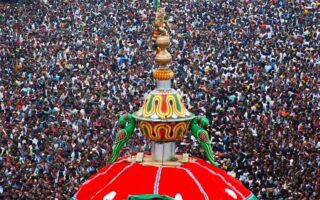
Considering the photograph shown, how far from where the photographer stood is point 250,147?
3080 cm

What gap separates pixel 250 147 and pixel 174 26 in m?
20.1

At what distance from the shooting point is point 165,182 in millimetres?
13211

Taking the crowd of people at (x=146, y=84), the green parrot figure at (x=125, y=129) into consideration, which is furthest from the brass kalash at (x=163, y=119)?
the crowd of people at (x=146, y=84)

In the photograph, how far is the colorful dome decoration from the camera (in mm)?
13227

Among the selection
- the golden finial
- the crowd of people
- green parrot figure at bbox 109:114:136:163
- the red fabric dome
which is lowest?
the crowd of people

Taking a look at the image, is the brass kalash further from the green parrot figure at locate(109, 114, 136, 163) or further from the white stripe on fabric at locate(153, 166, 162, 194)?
the white stripe on fabric at locate(153, 166, 162, 194)

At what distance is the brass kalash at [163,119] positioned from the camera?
13.6 metres

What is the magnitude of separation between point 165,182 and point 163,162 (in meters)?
0.56

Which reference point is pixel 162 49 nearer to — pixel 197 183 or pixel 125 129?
pixel 125 129

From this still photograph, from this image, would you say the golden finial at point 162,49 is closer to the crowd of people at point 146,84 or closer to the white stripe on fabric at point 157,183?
the white stripe on fabric at point 157,183

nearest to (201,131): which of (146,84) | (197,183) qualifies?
(197,183)

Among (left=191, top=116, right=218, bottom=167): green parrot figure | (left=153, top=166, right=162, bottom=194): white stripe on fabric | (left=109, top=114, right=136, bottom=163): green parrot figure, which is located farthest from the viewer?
(left=109, top=114, right=136, bottom=163): green parrot figure

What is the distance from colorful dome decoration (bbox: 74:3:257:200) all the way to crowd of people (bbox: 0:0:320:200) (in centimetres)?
542

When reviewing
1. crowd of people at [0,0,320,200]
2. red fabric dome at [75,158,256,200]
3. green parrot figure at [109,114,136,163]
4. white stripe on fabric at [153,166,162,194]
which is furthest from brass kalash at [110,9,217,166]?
crowd of people at [0,0,320,200]
